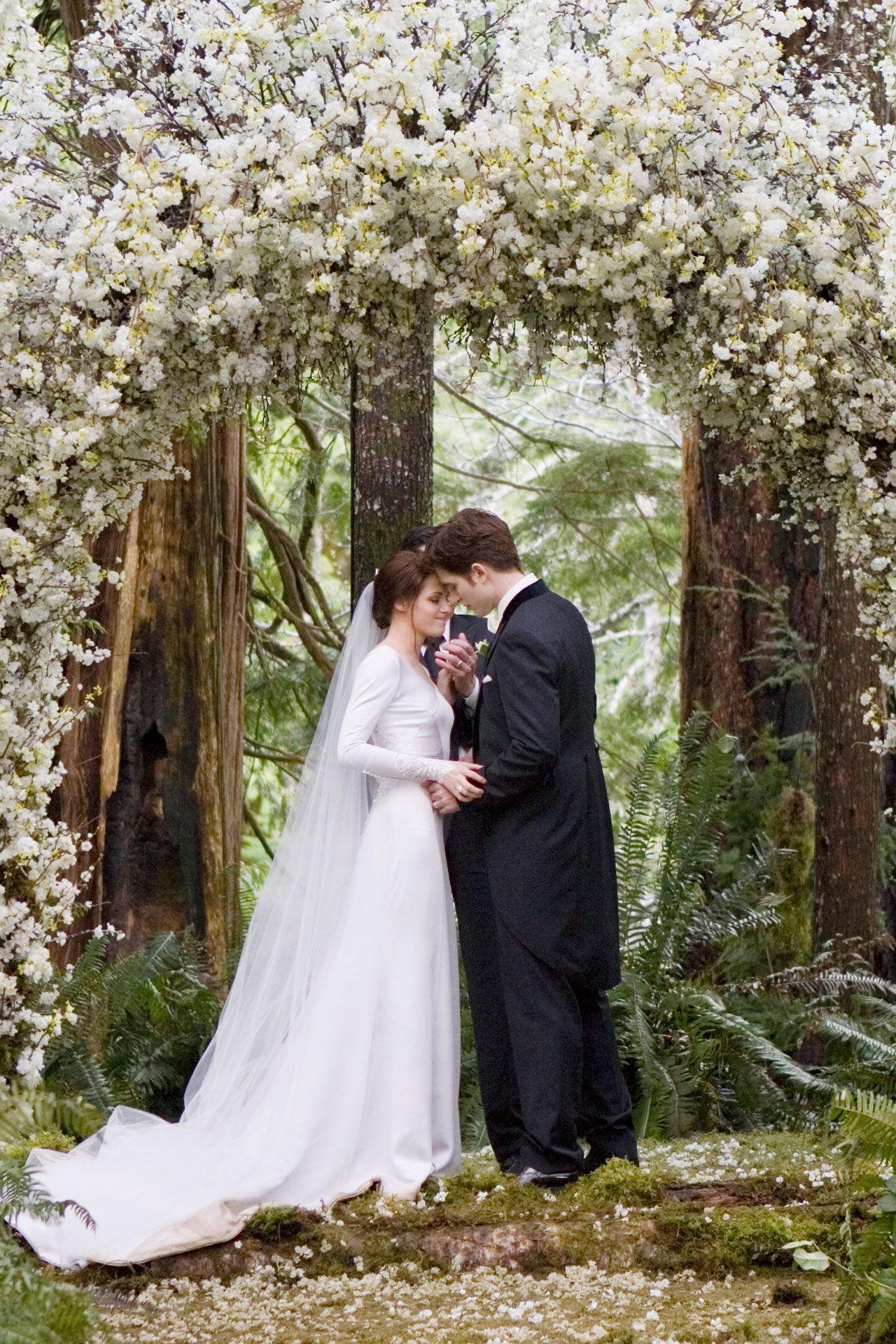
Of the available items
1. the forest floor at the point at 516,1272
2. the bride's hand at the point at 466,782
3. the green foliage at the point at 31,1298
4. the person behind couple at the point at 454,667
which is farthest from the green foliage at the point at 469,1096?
the green foliage at the point at 31,1298

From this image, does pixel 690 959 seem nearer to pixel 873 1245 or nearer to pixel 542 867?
pixel 542 867

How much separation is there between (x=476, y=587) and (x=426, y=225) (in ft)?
3.72

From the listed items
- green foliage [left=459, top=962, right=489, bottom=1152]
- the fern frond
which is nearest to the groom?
green foliage [left=459, top=962, right=489, bottom=1152]

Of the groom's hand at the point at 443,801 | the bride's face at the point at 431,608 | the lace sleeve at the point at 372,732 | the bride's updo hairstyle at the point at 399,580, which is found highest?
the bride's updo hairstyle at the point at 399,580

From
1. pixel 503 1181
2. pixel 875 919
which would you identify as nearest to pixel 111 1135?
pixel 503 1181

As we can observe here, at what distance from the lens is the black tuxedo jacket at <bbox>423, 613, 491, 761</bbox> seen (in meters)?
4.92

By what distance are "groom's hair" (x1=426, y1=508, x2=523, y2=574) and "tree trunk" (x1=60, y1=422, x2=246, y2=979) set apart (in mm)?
2835

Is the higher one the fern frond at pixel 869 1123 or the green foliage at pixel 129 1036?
the fern frond at pixel 869 1123

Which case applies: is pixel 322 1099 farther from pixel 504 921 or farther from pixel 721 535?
pixel 721 535

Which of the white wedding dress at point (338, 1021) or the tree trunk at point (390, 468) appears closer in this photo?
the white wedding dress at point (338, 1021)

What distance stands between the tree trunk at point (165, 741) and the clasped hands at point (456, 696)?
2564 mm

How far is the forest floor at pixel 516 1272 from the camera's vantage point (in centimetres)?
355

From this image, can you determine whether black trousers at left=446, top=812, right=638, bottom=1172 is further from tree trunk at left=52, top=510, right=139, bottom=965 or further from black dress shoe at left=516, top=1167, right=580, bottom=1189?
tree trunk at left=52, top=510, right=139, bottom=965

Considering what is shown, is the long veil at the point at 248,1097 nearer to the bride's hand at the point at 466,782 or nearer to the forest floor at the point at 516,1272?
the forest floor at the point at 516,1272
